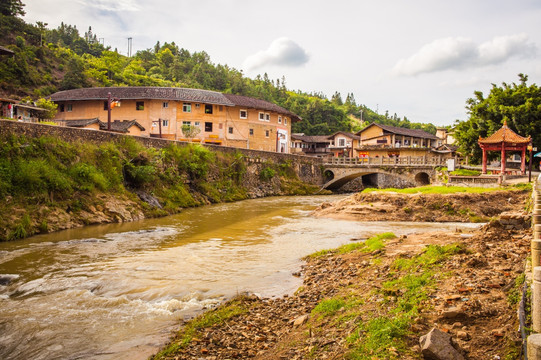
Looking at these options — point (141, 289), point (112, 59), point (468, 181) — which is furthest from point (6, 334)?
point (112, 59)

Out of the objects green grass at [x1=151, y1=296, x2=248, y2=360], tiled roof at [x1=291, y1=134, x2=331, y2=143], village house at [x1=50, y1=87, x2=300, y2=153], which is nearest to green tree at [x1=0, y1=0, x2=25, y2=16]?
village house at [x1=50, y1=87, x2=300, y2=153]

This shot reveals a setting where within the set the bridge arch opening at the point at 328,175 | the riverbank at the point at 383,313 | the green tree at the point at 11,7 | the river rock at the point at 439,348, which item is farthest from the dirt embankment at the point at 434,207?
the green tree at the point at 11,7

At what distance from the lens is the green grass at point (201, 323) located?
6832mm

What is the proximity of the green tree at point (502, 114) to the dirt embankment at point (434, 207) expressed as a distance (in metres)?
15.1

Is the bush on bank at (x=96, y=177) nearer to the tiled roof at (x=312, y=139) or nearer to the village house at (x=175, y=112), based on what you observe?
the village house at (x=175, y=112)

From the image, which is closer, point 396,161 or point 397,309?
point 397,309

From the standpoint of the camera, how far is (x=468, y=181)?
30672mm

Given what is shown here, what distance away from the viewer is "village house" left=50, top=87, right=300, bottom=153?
51.0m

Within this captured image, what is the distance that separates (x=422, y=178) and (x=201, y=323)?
1794 inches

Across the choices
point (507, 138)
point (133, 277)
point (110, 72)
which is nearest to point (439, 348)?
point (133, 277)

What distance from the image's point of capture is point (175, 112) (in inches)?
2071

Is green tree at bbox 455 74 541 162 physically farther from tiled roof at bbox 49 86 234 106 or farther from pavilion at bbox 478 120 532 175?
tiled roof at bbox 49 86 234 106

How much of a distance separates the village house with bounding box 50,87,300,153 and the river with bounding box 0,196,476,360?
32.4 meters

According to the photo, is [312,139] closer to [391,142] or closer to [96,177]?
[391,142]
